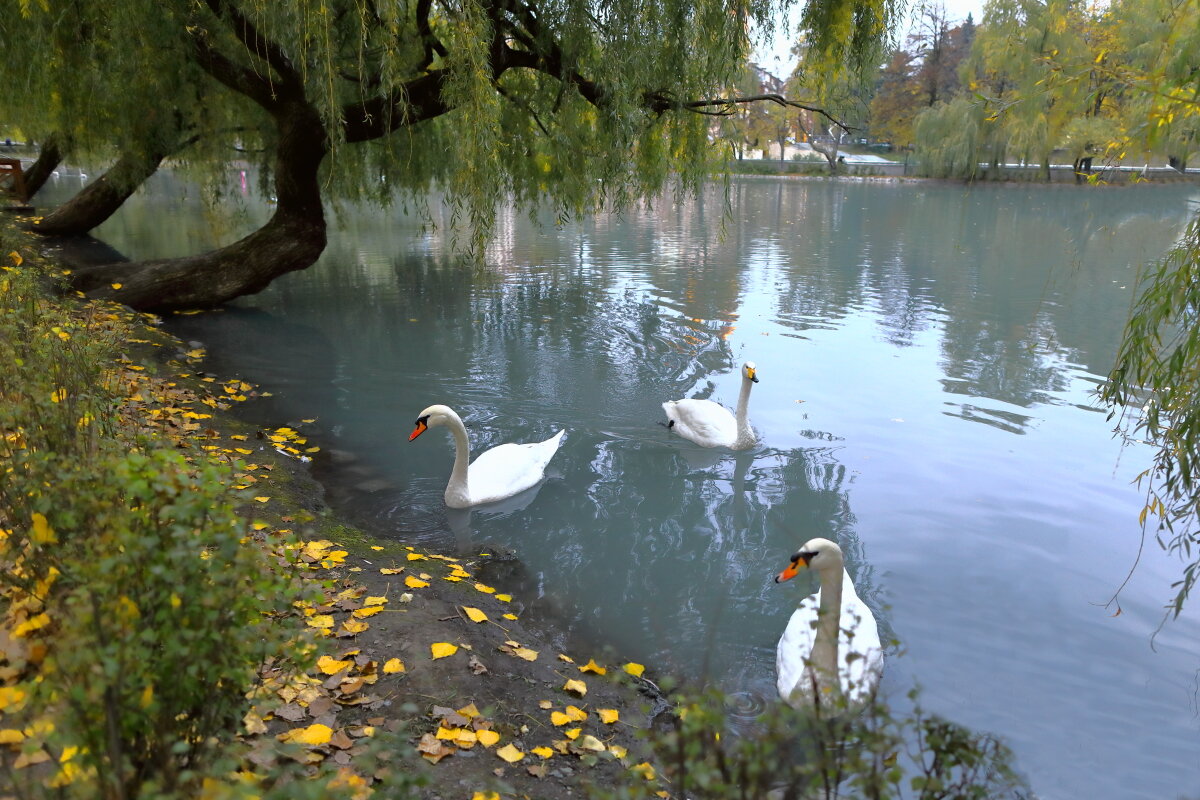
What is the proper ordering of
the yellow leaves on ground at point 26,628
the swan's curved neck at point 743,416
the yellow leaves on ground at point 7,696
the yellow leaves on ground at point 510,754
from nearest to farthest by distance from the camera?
the yellow leaves on ground at point 7,696
the yellow leaves on ground at point 26,628
the yellow leaves on ground at point 510,754
the swan's curved neck at point 743,416

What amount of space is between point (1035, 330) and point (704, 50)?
7043 mm

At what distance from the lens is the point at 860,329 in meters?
11.7

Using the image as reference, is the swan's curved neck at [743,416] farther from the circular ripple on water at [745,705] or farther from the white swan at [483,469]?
the circular ripple on water at [745,705]

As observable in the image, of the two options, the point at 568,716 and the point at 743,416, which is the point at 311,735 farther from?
the point at 743,416

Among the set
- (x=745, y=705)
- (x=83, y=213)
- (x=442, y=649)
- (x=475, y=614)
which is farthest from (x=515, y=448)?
(x=83, y=213)

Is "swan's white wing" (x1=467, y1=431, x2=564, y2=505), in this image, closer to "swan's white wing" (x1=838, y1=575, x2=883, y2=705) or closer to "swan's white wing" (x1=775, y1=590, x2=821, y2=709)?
"swan's white wing" (x1=775, y1=590, x2=821, y2=709)

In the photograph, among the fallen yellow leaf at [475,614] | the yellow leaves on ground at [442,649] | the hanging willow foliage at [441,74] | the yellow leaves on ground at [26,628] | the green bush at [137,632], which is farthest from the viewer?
the hanging willow foliage at [441,74]

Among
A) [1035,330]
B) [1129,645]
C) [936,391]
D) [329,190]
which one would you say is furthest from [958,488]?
[329,190]

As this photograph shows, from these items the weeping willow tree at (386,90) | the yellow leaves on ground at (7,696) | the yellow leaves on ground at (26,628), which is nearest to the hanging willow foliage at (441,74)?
the weeping willow tree at (386,90)

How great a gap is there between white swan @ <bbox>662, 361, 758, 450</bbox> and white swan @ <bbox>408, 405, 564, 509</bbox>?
59.0 inches

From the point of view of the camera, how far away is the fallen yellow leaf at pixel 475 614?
4219mm

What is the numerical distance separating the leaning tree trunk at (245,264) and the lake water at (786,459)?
1.44ft

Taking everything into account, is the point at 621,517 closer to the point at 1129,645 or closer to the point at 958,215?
the point at 1129,645

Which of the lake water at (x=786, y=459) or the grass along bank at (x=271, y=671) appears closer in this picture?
the grass along bank at (x=271, y=671)
